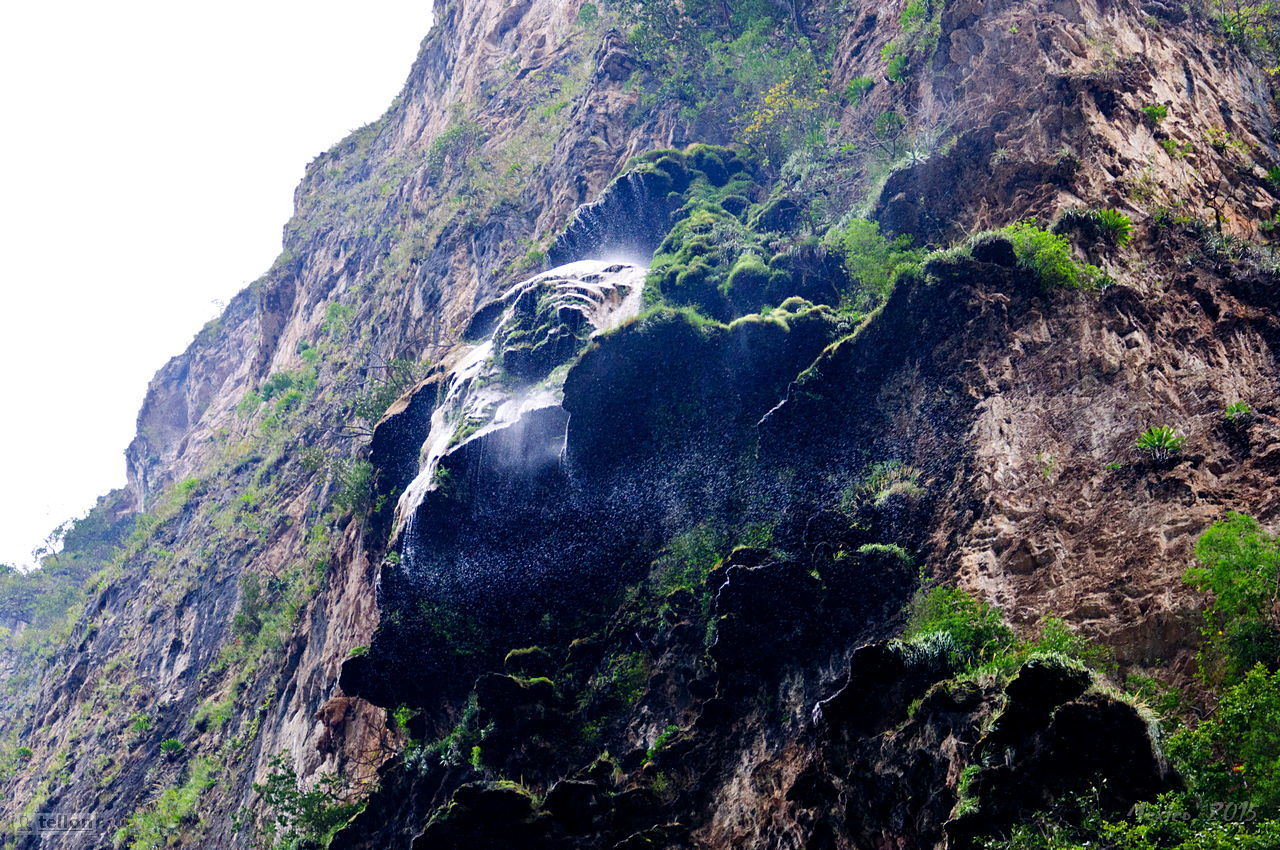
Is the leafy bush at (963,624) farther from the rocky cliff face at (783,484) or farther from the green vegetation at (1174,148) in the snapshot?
the green vegetation at (1174,148)

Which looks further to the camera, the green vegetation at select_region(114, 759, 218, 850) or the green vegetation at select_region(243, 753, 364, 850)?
the green vegetation at select_region(114, 759, 218, 850)

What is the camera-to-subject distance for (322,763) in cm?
2659

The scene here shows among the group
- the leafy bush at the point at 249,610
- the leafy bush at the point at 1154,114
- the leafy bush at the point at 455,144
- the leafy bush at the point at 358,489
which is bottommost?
the leafy bush at the point at 1154,114

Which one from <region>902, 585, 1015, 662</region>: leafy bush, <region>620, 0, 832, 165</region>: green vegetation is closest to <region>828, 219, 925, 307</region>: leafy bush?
<region>902, 585, 1015, 662</region>: leafy bush

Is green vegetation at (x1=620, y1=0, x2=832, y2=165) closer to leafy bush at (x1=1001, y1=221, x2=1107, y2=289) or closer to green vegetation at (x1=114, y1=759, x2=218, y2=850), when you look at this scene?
leafy bush at (x1=1001, y1=221, x2=1107, y2=289)

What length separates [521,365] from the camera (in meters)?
26.1

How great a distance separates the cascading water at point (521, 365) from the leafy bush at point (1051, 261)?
9927mm

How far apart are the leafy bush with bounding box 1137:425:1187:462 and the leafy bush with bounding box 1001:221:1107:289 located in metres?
4.05

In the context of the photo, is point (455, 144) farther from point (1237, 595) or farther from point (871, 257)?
point (1237, 595)

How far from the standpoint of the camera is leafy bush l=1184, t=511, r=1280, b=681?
1304cm

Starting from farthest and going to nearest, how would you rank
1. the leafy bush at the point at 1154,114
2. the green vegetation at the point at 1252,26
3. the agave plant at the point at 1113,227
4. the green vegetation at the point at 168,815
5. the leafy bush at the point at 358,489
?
1. the green vegetation at the point at 168,815
2. the leafy bush at the point at 358,489
3. the green vegetation at the point at 1252,26
4. the leafy bush at the point at 1154,114
5. the agave plant at the point at 1113,227

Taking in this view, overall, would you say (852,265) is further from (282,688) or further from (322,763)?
(282,688)

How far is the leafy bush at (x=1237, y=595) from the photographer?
13.0 metres

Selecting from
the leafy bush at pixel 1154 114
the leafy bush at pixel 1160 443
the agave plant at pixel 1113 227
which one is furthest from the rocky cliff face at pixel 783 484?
the leafy bush at pixel 1154 114
